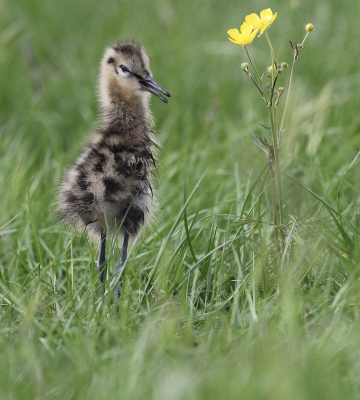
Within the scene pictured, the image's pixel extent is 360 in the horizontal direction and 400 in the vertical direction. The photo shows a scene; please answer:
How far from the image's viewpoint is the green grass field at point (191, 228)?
2244 mm

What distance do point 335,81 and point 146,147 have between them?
2.81m

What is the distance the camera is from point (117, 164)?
2.99 m

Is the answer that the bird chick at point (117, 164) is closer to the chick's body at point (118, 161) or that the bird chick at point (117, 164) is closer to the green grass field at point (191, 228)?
the chick's body at point (118, 161)

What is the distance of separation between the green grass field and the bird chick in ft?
0.57

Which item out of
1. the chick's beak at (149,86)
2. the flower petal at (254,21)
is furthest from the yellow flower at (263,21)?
the chick's beak at (149,86)

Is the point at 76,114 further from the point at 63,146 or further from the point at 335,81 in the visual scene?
the point at 335,81

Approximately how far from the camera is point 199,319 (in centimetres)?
275

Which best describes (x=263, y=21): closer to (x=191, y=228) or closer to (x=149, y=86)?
(x=149, y=86)

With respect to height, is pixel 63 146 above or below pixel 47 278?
above

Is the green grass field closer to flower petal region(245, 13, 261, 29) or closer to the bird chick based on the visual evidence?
the bird chick

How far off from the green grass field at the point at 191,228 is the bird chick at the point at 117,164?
175 millimetres

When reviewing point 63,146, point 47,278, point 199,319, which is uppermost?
point 63,146

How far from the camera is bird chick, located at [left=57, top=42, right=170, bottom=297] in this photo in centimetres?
296

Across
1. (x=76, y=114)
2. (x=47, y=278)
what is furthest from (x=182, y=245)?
A: (x=76, y=114)
